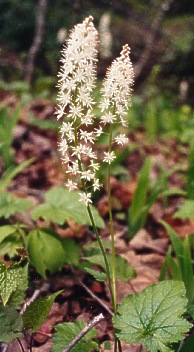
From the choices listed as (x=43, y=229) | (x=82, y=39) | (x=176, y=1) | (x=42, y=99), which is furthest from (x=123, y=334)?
(x=176, y=1)

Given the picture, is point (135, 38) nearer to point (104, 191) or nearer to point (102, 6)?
point (102, 6)

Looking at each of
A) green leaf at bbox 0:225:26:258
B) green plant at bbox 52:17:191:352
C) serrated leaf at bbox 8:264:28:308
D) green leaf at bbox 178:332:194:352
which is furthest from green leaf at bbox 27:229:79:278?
green leaf at bbox 178:332:194:352

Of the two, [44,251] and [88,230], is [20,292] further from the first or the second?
[88,230]

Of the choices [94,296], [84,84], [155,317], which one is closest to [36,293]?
[94,296]

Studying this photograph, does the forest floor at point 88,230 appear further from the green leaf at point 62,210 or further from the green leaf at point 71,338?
the green leaf at point 62,210

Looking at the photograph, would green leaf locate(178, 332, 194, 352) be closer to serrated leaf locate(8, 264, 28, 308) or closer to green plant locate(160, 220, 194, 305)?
green plant locate(160, 220, 194, 305)
